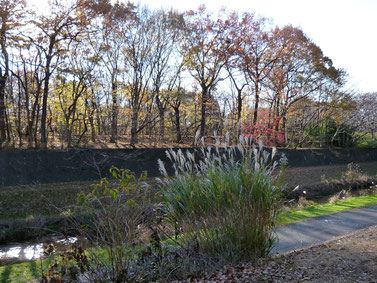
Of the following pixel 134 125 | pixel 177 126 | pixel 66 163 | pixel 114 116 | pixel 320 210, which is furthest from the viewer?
pixel 177 126

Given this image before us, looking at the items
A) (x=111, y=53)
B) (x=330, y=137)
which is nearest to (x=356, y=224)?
(x=111, y=53)

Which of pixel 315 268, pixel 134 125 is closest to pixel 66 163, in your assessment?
pixel 134 125

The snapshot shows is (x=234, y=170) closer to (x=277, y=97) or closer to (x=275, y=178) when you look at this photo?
(x=275, y=178)

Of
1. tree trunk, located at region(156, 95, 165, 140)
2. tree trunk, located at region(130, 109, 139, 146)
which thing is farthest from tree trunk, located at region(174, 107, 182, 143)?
tree trunk, located at region(130, 109, 139, 146)

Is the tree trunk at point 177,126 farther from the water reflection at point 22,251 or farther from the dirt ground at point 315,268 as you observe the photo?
the dirt ground at point 315,268

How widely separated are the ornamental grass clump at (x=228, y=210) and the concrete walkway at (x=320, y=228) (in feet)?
3.51

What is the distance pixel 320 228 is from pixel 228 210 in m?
4.45

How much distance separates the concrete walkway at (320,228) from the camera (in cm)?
736

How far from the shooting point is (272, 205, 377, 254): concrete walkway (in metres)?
7.36

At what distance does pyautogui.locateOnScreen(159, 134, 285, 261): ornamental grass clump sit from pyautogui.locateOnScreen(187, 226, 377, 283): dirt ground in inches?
14.4

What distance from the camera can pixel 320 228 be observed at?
8953mm

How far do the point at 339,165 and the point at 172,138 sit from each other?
1604 cm

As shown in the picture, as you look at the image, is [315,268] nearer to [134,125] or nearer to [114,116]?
[114,116]

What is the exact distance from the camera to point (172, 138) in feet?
88.9
